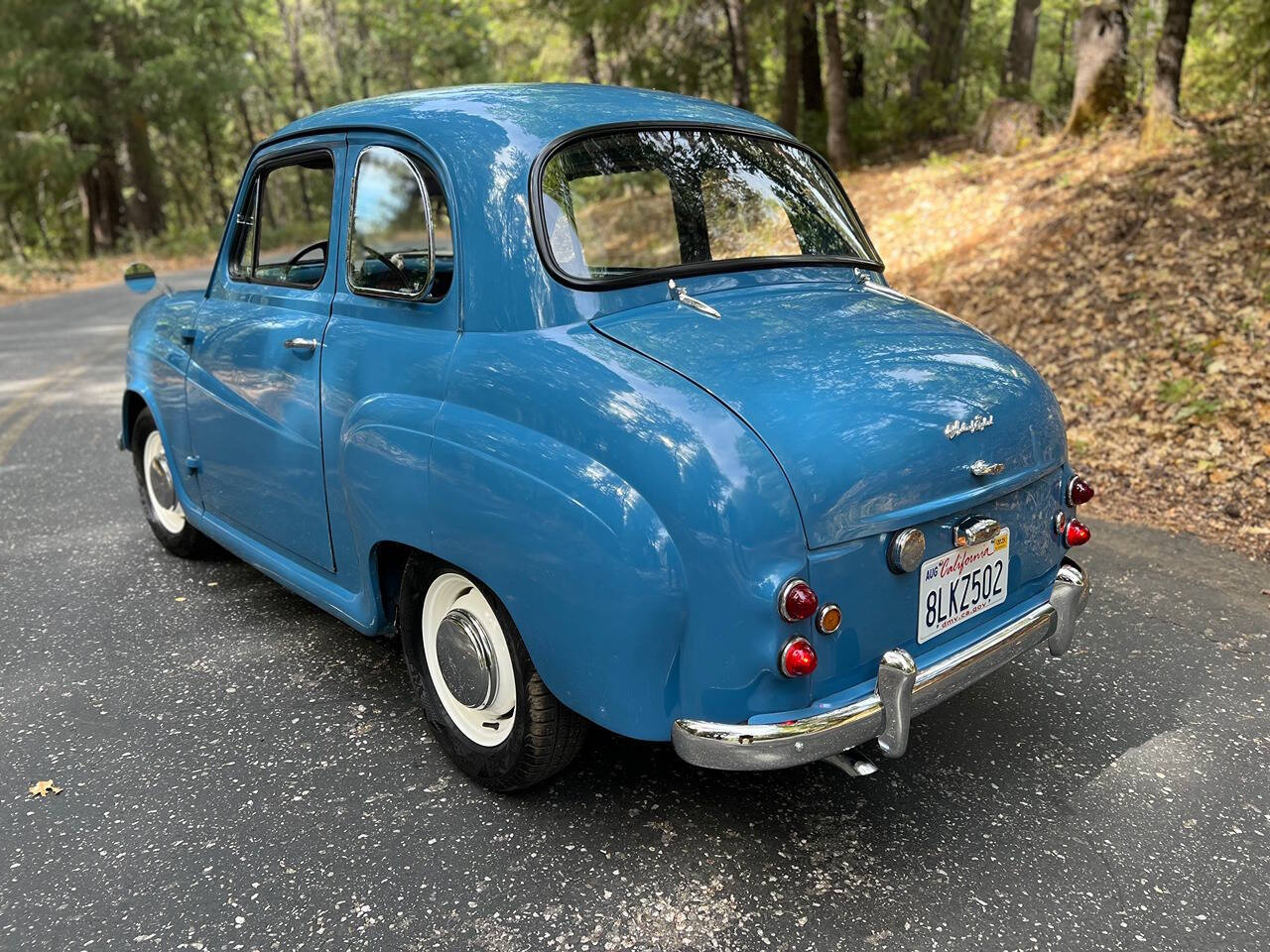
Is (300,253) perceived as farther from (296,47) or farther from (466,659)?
(296,47)

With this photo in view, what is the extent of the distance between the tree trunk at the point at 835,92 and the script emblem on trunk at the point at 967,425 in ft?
40.5

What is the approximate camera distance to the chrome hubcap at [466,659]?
9.23 ft

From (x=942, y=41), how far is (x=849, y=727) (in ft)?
51.5

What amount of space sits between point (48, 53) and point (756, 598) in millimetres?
28963

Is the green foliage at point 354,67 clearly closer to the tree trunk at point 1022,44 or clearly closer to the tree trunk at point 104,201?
the tree trunk at point 104,201

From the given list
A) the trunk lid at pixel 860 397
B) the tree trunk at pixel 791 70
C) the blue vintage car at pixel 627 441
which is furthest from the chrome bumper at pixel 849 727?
the tree trunk at pixel 791 70

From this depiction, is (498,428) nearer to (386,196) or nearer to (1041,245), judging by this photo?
(386,196)

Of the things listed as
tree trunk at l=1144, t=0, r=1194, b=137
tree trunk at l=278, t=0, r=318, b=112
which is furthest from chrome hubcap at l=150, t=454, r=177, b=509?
tree trunk at l=278, t=0, r=318, b=112

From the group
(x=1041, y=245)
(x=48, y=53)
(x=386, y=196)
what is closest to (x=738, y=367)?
(x=386, y=196)

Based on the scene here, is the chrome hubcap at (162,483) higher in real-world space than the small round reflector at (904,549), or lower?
lower

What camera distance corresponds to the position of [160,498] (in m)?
4.88

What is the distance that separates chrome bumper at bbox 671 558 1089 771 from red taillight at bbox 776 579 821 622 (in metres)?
0.26

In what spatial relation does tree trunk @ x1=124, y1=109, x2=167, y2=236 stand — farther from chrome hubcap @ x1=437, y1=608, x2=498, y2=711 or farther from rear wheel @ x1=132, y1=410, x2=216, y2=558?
chrome hubcap @ x1=437, y1=608, x2=498, y2=711

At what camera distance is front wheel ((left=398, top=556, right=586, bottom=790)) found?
8.84ft
